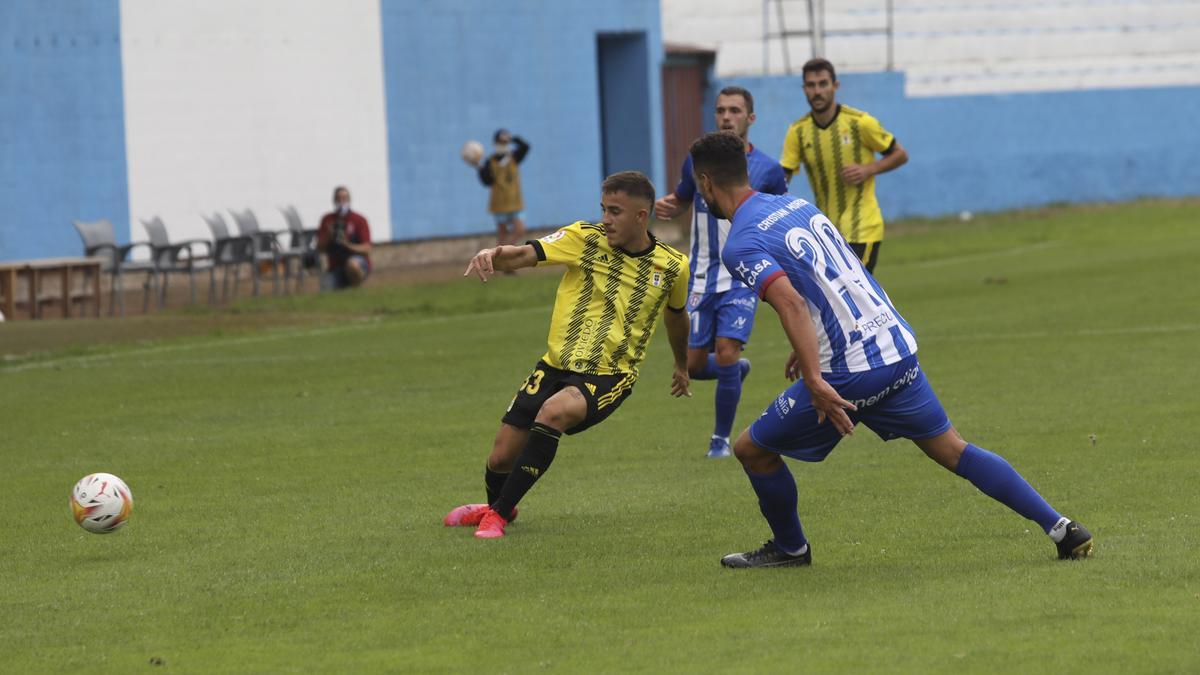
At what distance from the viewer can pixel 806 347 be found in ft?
21.8

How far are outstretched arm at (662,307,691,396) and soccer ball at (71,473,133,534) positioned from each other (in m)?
2.54

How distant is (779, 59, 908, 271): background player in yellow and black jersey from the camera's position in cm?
1209

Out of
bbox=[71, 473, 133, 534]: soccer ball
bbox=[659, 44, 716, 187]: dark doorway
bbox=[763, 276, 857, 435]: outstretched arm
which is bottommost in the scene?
bbox=[71, 473, 133, 534]: soccer ball

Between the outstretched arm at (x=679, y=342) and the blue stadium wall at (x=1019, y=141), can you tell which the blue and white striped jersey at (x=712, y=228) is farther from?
the blue stadium wall at (x=1019, y=141)

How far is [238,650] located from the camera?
6.21 m

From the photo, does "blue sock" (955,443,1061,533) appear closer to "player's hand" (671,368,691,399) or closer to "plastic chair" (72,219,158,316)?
"player's hand" (671,368,691,399)

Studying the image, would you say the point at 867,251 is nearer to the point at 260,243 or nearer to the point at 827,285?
the point at 827,285

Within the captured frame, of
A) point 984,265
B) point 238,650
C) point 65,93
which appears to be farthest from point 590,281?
point 65,93

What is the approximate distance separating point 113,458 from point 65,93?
16750mm

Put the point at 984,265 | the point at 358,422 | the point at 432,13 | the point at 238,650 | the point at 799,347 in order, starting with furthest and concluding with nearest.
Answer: the point at 432,13 → the point at 984,265 → the point at 358,422 → the point at 799,347 → the point at 238,650

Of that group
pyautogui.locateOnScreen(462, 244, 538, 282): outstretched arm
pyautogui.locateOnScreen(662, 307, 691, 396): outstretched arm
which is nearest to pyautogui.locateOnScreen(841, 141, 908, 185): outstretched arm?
pyautogui.locateOnScreen(662, 307, 691, 396): outstretched arm

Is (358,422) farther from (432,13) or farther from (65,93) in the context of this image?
(432,13)

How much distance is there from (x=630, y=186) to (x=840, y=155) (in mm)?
4378

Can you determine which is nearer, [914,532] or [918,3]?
[914,532]
